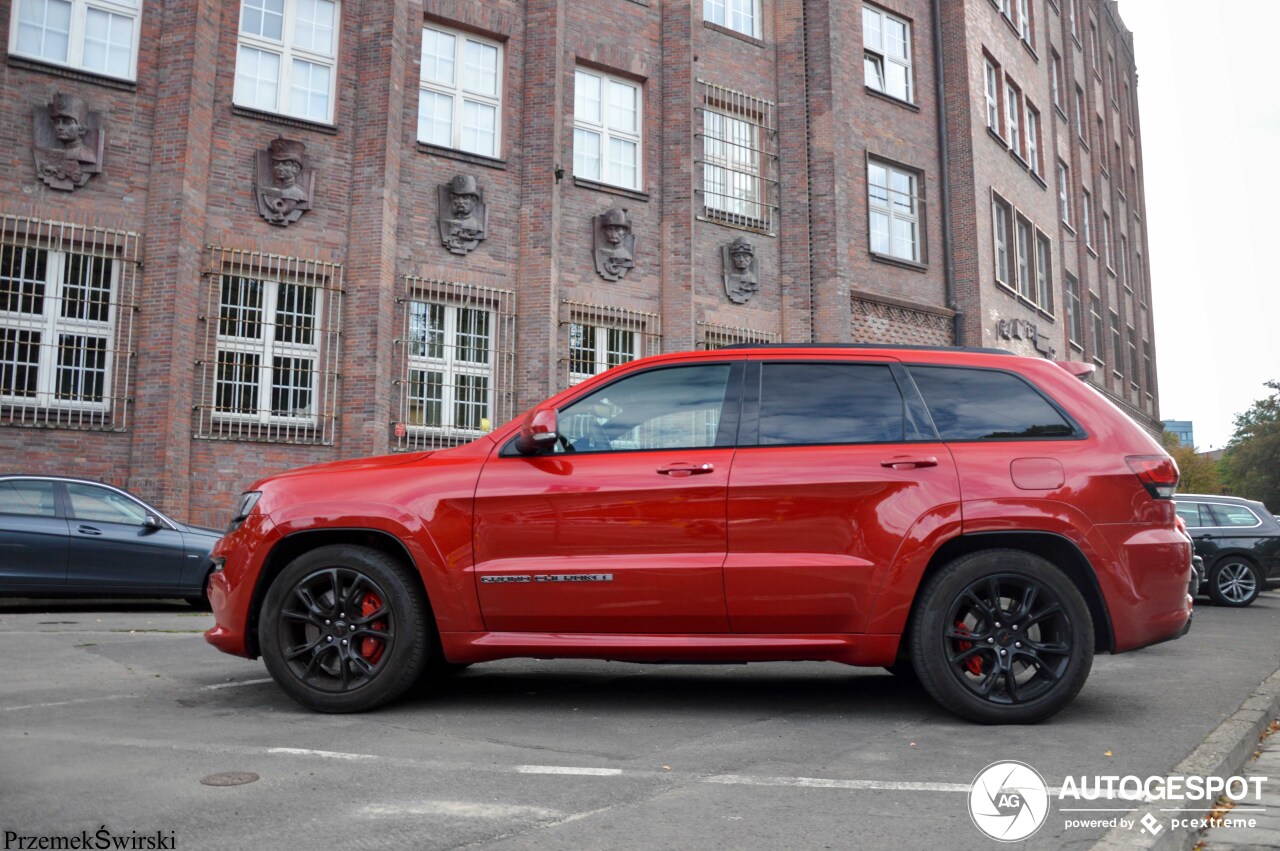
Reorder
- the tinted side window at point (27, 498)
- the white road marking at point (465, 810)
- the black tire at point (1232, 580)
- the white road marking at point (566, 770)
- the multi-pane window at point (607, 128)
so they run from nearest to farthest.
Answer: the white road marking at point (465, 810), the white road marking at point (566, 770), the tinted side window at point (27, 498), the black tire at point (1232, 580), the multi-pane window at point (607, 128)

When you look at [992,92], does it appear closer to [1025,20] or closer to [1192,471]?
[1025,20]

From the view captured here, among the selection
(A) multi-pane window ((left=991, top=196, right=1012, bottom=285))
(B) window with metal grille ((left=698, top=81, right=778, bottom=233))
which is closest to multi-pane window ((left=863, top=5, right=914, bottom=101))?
(B) window with metal grille ((left=698, top=81, right=778, bottom=233))

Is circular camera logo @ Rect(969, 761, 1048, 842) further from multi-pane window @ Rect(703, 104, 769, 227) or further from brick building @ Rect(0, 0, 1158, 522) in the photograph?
multi-pane window @ Rect(703, 104, 769, 227)

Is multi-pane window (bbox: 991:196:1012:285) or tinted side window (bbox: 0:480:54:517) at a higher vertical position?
multi-pane window (bbox: 991:196:1012:285)

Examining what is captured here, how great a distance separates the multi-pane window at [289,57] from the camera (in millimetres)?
16438

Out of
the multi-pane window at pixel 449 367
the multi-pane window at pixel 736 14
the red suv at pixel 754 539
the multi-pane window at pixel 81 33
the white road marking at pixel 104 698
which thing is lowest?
the white road marking at pixel 104 698

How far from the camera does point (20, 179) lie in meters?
14.3

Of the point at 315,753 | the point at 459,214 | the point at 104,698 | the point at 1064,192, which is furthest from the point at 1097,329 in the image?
the point at 315,753

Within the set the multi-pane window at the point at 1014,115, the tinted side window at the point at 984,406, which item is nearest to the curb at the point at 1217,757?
the tinted side window at the point at 984,406

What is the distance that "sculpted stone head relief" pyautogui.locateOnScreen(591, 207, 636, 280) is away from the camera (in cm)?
1891

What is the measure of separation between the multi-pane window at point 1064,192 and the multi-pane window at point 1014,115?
428cm

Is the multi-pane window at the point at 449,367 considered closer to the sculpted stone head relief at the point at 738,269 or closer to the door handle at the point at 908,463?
the sculpted stone head relief at the point at 738,269

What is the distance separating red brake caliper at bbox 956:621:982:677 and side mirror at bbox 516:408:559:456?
2152mm

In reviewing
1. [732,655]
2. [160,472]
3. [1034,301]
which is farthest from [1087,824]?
[1034,301]
